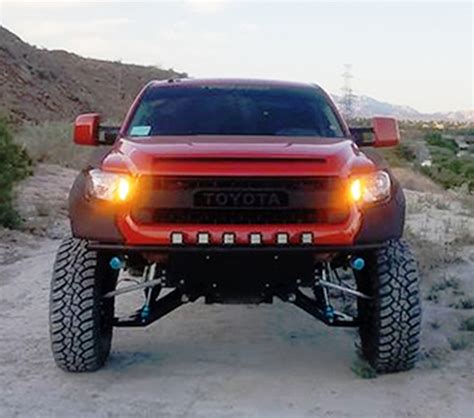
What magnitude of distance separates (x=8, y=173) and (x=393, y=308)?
9.79 meters

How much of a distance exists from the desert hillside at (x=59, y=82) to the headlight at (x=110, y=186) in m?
44.4

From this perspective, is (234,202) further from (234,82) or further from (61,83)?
(61,83)

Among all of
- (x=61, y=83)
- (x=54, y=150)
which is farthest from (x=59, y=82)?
(x=54, y=150)

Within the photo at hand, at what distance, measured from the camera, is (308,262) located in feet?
20.2

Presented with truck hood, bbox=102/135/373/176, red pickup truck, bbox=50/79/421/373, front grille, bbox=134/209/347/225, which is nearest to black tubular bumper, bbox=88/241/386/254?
red pickup truck, bbox=50/79/421/373

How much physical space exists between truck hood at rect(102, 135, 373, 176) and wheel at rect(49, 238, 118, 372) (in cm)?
68

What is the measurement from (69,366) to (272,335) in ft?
6.29

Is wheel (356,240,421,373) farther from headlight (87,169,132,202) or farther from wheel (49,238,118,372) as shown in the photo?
wheel (49,238,118,372)

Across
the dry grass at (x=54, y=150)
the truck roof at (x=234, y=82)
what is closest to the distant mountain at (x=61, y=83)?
the dry grass at (x=54, y=150)

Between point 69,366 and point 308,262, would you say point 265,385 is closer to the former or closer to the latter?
point 308,262

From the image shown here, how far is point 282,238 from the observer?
6.04 m

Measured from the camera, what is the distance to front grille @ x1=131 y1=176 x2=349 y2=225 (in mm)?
6078

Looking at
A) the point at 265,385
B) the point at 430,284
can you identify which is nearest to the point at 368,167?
the point at 265,385

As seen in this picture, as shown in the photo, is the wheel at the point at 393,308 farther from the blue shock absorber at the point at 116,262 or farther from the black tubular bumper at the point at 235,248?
the blue shock absorber at the point at 116,262
